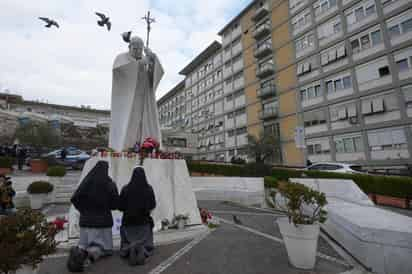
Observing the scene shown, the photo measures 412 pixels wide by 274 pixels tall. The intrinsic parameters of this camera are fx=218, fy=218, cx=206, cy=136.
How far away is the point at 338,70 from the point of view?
21.3m

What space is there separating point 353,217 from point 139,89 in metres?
6.11

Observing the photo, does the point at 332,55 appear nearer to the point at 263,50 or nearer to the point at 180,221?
the point at 263,50

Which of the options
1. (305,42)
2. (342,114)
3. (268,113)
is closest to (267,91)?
(268,113)

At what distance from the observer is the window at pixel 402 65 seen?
17.1 metres

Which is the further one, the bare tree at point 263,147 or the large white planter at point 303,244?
the bare tree at point 263,147

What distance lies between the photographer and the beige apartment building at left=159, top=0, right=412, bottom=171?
17.6 metres

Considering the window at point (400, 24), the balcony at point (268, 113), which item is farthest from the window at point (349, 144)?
the window at point (400, 24)

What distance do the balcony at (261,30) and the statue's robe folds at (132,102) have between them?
91.6 feet

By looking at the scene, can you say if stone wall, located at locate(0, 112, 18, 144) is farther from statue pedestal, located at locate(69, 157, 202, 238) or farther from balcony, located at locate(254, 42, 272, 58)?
balcony, located at locate(254, 42, 272, 58)

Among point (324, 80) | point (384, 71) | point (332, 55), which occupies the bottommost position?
point (384, 71)

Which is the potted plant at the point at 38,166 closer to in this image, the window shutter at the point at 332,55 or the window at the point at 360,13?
the window shutter at the point at 332,55

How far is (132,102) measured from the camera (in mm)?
6277

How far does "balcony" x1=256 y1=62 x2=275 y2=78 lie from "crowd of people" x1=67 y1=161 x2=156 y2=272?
2796cm

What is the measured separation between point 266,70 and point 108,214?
28496 mm
